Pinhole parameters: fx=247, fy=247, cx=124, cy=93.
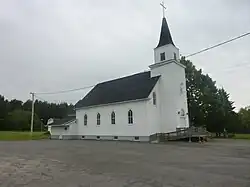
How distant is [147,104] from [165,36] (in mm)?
10244

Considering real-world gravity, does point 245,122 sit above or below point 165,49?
below

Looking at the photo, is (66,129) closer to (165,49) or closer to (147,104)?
(147,104)

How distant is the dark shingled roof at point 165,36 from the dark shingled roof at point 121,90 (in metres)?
4.47

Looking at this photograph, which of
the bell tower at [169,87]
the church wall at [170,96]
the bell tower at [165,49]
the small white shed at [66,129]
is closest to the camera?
the church wall at [170,96]

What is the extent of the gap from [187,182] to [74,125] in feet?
106

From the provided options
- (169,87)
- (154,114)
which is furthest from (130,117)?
(169,87)

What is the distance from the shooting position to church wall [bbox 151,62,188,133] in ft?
97.5

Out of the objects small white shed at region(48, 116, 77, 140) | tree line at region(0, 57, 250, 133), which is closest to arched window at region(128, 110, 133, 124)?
small white shed at region(48, 116, 77, 140)

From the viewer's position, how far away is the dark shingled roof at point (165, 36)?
32312mm

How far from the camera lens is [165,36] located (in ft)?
108

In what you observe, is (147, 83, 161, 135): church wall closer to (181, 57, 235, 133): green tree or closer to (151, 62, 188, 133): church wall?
(151, 62, 188, 133): church wall

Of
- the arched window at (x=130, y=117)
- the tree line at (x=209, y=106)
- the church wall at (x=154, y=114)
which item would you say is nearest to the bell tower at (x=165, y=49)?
the church wall at (x=154, y=114)

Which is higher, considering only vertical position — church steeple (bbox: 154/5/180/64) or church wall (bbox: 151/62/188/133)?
church steeple (bbox: 154/5/180/64)

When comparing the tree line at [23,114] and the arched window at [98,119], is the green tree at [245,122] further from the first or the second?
the tree line at [23,114]
